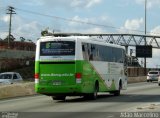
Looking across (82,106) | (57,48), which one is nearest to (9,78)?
(57,48)

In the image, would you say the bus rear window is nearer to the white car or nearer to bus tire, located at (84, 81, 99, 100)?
bus tire, located at (84, 81, 99, 100)

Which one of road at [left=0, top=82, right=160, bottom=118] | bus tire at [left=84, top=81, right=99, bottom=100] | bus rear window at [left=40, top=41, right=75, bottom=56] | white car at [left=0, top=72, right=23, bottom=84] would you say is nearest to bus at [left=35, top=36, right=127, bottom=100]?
bus rear window at [left=40, top=41, right=75, bottom=56]

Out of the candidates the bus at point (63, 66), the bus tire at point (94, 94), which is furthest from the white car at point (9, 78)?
the bus at point (63, 66)

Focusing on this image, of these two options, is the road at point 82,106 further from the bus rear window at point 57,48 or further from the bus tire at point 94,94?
the bus rear window at point 57,48

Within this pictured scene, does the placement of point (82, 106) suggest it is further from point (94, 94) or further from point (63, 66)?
point (94, 94)

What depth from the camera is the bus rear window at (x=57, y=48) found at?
2681 centimetres

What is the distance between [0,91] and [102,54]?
254 inches

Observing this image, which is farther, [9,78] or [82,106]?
[9,78]

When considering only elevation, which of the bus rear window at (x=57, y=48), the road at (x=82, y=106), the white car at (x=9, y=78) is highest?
the bus rear window at (x=57, y=48)

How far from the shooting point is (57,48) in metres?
27.0

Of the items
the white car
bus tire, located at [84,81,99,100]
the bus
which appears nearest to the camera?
the bus

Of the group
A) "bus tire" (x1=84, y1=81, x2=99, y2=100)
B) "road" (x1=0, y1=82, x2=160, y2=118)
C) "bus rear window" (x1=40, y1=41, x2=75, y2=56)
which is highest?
"bus rear window" (x1=40, y1=41, x2=75, y2=56)

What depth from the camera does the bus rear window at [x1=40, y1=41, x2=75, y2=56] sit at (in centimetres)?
2681

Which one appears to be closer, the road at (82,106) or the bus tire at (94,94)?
the road at (82,106)
